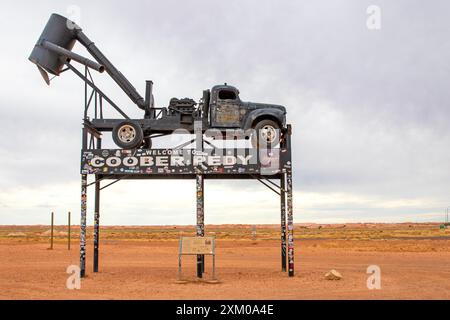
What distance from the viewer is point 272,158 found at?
60.6 feet

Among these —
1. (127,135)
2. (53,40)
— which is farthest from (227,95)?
(53,40)

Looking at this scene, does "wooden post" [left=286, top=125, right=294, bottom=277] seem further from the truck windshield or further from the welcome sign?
the truck windshield

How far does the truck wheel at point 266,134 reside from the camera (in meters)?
19.0

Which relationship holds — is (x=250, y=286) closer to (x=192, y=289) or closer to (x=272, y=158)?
(x=192, y=289)

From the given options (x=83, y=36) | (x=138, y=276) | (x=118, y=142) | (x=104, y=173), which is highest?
(x=83, y=36)

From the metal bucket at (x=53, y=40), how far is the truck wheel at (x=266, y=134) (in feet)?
26.9

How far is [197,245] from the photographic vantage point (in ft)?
56.0

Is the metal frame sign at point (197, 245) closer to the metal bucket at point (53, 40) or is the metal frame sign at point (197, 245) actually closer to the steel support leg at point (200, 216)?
the steel support leg at point (200, 216)

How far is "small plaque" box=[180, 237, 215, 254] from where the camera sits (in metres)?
16.9
